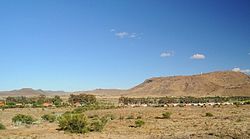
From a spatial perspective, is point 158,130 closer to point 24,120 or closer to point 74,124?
point 74,124

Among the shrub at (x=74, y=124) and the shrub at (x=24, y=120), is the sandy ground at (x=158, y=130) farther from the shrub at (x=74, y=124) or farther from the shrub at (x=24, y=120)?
the shrub at (x=24, y=120)

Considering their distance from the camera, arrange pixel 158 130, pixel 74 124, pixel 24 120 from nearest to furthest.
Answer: pixel 158 130 → pixel 74 124 → pixel 24 120

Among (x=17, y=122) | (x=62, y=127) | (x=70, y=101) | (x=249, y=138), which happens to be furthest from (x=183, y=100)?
(x=249, y=138)

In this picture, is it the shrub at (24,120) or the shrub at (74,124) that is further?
the shrub at (24,120)

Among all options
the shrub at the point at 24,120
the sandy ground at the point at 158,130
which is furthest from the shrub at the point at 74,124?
the shrub at the point at 24,120

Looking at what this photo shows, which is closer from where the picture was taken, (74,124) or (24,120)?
(74,124)

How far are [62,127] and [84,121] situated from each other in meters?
3.00

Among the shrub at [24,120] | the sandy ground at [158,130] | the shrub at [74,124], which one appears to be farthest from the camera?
the shrub at [24,120]

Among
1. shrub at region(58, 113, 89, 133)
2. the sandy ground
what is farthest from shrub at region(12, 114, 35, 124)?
shrub at region(58, 113, 89, 133)

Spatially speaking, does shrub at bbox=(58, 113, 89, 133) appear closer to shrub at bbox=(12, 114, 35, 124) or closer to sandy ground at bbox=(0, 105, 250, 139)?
sandy ground at bbox=(0, 105, 250, 139)

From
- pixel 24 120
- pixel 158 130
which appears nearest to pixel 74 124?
pixel 158 130

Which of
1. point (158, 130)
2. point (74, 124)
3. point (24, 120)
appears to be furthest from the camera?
point (24, 120)

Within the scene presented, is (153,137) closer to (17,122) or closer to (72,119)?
(72,119)

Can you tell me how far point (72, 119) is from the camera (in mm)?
40812
